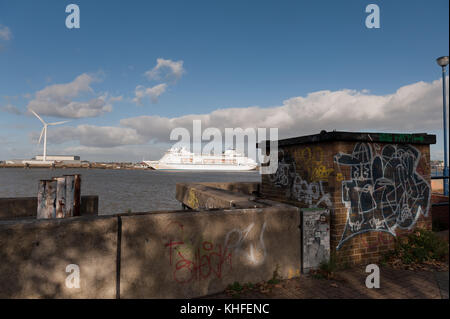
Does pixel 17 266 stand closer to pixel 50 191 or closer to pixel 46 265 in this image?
pixel 46 265

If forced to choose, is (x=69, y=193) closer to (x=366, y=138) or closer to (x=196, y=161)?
(x=366, y=138)

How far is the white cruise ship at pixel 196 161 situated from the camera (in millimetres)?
126312

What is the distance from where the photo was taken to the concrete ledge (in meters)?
5.39

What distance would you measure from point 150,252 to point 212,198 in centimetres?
324

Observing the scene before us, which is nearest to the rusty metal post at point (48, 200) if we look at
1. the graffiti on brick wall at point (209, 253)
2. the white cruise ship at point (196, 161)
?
the graffiti on brick wall at point (209, 253)

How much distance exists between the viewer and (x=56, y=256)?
3.15 m

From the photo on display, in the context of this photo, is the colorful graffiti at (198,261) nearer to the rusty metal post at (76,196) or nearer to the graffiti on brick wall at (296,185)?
the graffiti on brick wall at (296,185)

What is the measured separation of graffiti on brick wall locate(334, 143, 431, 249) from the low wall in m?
1.44

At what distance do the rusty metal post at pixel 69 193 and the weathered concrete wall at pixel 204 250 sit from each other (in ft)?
8.46

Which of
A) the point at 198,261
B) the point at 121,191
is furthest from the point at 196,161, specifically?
the point at 198,261

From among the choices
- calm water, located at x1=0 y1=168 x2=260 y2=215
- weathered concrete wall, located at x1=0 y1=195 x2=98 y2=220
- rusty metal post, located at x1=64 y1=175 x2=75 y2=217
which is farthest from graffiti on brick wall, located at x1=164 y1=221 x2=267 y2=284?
calm water, located at x1=0 y1=168 x2=260 y2=215

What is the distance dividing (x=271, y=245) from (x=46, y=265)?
10.7 ft
